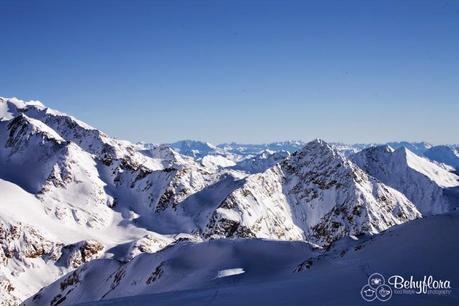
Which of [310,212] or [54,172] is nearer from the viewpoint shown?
[54,172]

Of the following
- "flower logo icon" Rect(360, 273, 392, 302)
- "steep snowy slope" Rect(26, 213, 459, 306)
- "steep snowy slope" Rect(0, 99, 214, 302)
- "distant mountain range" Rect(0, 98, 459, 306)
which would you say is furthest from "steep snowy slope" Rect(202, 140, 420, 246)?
"flower logo icon" Rect(360, 273, 392, 302)

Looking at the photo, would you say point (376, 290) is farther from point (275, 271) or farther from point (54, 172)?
point (54, 172)

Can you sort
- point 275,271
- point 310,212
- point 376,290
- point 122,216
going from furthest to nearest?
point 310,212, point 122,216, point 275,271, point 376,290

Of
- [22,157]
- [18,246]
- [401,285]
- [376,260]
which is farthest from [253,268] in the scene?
[22,157]

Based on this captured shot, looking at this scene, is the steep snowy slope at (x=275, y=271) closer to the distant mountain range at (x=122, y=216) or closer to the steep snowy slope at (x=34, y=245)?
A: the distant mountain range at (x=122, y=216)

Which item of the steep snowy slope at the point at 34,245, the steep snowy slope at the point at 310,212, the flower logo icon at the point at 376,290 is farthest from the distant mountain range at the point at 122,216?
the flower logo icon at the point at 376,290

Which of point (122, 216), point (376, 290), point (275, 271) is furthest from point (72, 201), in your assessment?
point (376, 290)

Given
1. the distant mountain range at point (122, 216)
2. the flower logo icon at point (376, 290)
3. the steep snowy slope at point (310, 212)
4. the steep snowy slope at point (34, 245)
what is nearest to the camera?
the flower logo icon at point (376, 290)
